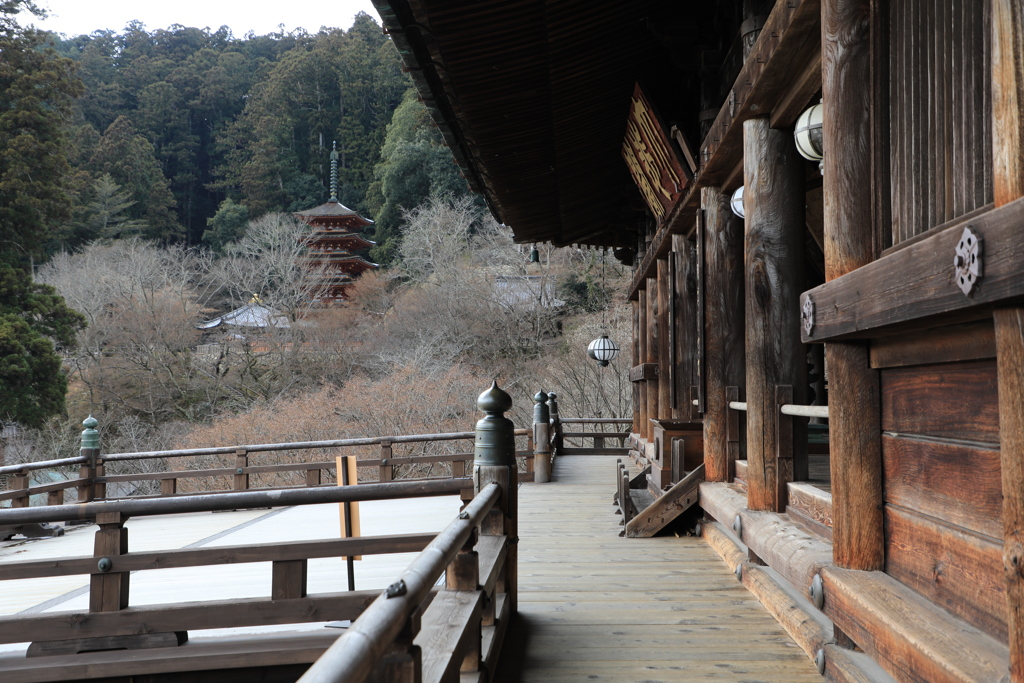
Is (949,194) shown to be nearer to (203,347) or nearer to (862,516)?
(862,516)

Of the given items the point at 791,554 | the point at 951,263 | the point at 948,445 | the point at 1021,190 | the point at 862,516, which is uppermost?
the point at 1021,190

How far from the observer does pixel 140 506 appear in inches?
149

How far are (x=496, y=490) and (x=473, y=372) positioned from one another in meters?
17.8

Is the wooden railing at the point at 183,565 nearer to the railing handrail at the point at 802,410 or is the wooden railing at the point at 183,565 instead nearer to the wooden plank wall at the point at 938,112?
the railing handrail at the point at 802,410

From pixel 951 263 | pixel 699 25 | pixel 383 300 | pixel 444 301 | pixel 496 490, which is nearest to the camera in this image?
pixel 951 263

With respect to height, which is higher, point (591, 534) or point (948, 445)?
point (948, 445)

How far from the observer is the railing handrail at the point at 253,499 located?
148 inches

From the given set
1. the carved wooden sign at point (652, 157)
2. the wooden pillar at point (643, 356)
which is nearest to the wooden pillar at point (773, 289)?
the carved wooden sign at point (652, 157)

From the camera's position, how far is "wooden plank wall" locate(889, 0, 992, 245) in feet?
5.80

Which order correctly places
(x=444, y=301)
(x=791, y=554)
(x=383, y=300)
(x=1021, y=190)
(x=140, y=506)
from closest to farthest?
(x=1021, y=190), (x=791, y=554), (x=140, y=506), (x=444, y=301), (x=383, y=300)

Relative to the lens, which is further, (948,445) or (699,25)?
(699,25)

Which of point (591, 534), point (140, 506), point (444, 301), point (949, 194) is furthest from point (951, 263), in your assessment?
point (444, 301)

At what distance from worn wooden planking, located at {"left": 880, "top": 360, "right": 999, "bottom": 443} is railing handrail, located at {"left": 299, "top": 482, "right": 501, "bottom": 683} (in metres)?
1.37

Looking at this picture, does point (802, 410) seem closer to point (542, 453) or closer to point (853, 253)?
point (853, 253)
